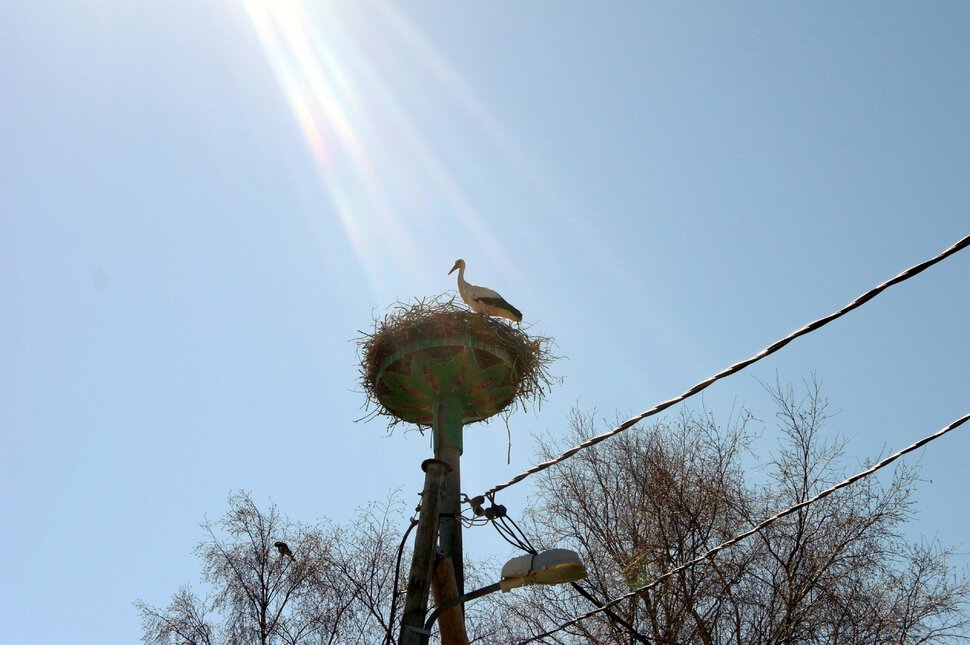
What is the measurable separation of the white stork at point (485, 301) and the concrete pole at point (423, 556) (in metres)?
2.84

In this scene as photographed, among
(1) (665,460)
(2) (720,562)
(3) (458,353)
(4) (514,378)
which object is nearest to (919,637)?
(2) (720,562)

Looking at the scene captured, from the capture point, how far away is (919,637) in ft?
33.3

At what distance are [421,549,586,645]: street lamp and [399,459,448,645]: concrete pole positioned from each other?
4.7 inches

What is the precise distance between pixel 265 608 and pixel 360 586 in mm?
1485

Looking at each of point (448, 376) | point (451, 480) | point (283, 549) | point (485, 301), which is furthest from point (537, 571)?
point (283, 549)

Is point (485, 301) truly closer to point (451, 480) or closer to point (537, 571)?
point (451, 480)

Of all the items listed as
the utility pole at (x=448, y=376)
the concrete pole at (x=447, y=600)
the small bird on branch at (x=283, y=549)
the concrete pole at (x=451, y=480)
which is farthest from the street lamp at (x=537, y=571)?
the small bird on branch at (x=283, y=549)

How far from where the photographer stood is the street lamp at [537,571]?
5.03m

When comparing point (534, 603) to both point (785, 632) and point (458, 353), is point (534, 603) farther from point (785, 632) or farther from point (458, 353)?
Answer: point (458, 353)

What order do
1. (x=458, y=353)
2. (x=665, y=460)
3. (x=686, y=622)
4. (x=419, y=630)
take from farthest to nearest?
(x=665, y=460), (x=686, y=622), (x=458, y=353), (x=419, y=630)

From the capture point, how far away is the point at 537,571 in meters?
5.04

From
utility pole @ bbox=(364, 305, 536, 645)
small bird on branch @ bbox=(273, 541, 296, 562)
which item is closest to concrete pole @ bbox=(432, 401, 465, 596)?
utility pole @ bbox=(364, 305, 536, 645)

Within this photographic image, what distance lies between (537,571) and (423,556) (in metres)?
0.68

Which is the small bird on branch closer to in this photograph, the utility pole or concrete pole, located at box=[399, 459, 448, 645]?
the utility pole
